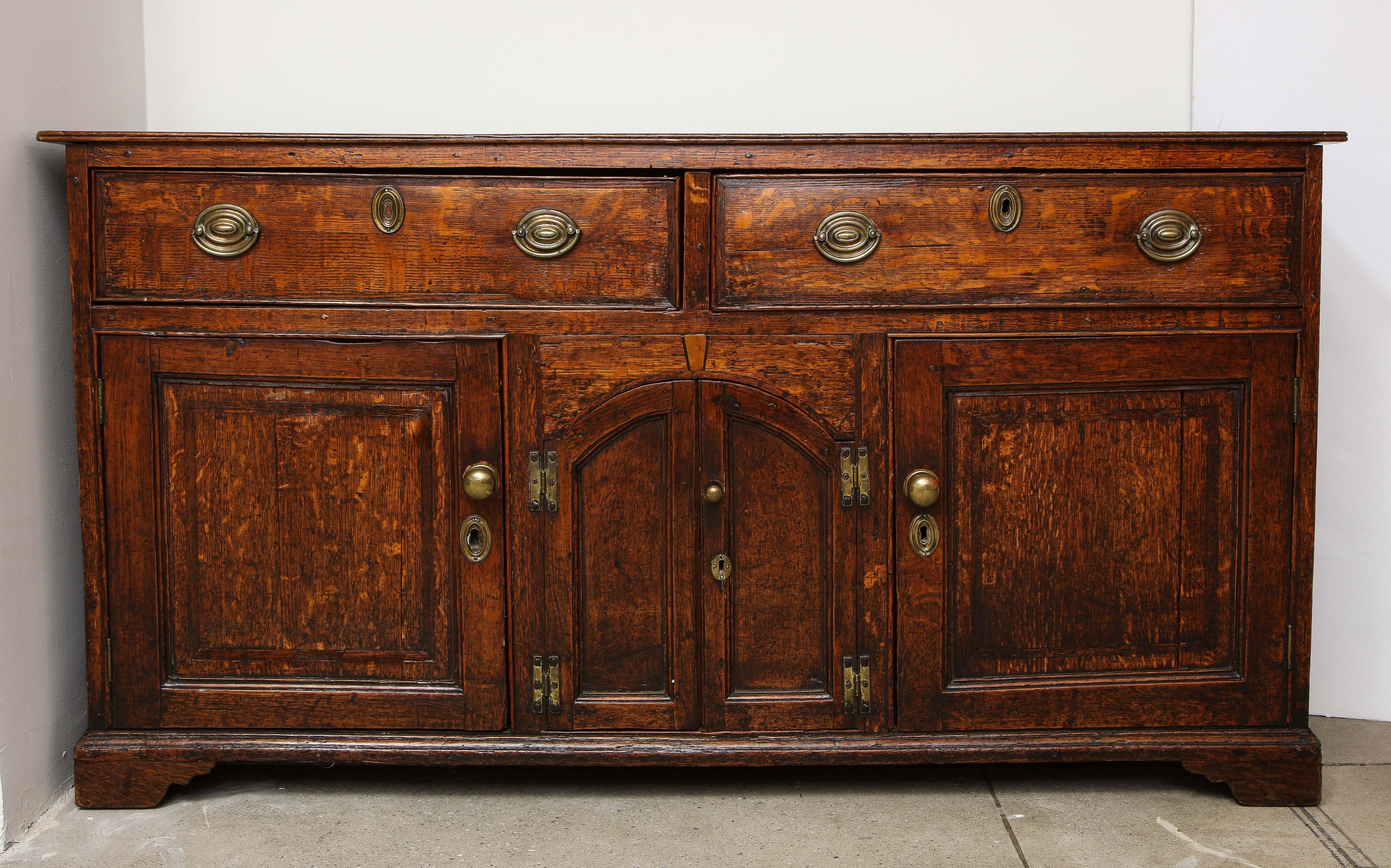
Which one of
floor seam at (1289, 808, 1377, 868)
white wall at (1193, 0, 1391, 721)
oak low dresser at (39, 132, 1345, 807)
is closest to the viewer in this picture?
floor seam at (1289, 808, 1377, 868)

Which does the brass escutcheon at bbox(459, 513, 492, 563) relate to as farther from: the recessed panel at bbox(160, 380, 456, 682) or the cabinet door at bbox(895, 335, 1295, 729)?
the cabinet door at bbox(895, 335, 1295, 729)

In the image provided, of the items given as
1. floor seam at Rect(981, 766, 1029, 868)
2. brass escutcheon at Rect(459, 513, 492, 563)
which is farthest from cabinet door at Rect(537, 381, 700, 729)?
floor seam at Rect(981, 766, 1029, 868)

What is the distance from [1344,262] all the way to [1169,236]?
794 mm

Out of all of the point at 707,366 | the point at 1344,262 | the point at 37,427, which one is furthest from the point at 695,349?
the point at 1344,262

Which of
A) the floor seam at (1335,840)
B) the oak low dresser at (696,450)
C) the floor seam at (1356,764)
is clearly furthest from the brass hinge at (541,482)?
the floor seam at (1356,764)

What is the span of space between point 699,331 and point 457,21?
111cm

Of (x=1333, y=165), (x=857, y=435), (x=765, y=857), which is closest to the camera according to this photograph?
(x=765, y=857)

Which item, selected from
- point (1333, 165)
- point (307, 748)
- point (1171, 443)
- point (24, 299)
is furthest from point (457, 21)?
point (1333, 165)

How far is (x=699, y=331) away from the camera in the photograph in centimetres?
171

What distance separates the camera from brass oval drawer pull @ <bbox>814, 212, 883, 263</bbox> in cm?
168

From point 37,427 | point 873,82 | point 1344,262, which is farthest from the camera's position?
point 873,82

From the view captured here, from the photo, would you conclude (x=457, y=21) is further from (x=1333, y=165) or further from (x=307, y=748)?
(x=1333, y=165)

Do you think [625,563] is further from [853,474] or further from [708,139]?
[708,139]

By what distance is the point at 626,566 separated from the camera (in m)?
1.75
